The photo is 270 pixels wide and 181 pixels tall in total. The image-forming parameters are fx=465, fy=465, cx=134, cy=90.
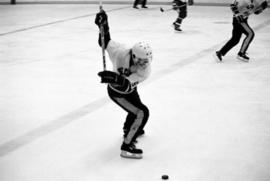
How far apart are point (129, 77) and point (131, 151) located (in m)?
0.64

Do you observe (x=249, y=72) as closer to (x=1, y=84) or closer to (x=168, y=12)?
(x=1, y=84)

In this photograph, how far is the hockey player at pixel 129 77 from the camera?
3.72m

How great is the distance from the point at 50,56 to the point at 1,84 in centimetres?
209

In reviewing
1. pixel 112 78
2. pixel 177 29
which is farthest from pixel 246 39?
pixel 112 78

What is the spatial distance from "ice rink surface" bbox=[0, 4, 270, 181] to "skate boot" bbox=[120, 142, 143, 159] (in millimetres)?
54

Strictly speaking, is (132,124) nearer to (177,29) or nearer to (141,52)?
(141,52)

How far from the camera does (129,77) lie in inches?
152

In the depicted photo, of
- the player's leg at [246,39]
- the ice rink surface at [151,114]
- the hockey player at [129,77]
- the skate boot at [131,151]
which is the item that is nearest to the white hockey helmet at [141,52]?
the hockey player at [129,77]

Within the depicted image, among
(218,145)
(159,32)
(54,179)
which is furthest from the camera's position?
(159,32)

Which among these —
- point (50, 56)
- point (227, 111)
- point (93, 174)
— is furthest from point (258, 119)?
point (50, 56)

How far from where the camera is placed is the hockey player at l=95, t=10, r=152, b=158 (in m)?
3.72

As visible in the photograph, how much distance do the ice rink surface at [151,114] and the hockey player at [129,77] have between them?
Result: 0.73ft

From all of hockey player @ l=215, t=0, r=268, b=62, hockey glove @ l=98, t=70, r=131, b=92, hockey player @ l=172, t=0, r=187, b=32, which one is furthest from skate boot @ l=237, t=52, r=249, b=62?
hockey glove @ l=98, t=70, r=131, b=92

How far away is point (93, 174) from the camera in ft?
12.0
